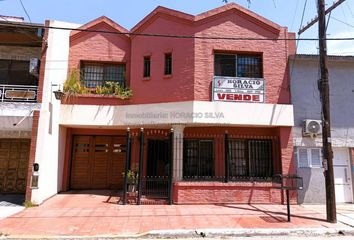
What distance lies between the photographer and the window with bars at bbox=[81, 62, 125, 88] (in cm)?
1484

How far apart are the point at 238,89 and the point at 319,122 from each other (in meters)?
3.44

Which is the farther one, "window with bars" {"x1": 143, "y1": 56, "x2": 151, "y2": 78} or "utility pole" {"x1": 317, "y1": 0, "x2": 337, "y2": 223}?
"window with bars" {"x1": 143, "y1": 56, "x2": 151, "y2": 78}

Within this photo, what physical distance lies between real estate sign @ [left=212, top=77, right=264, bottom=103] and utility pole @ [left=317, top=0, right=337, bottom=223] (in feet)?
9.62

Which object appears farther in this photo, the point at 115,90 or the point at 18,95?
the point at 115,90

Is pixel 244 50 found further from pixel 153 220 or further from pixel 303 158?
pixel 153 220

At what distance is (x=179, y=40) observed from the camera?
42.4ft

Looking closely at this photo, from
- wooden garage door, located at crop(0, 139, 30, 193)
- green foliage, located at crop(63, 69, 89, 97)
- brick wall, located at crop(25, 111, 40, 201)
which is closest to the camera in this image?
brick wall, located at crop(25, 111, 40, 201)

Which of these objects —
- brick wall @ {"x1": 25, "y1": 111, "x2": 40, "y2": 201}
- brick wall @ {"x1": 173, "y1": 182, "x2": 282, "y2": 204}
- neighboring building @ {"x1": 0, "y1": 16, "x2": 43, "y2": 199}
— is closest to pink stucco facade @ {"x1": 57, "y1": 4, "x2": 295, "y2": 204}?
brick wall @ {"x1": 173, "y1": 182, "x2": 282, "y2": 204}

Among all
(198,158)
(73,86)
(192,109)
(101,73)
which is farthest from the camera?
(101,73)

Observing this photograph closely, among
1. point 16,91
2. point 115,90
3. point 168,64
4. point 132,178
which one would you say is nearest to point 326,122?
point 168,64

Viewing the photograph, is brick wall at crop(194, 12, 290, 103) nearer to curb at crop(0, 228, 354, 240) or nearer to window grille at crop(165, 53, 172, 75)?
window grille at crop(165, 53, 172, 75)

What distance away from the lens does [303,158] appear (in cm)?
1262

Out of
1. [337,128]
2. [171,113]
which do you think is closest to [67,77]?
[171,113]

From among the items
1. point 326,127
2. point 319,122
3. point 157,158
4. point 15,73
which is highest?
point 15,73
